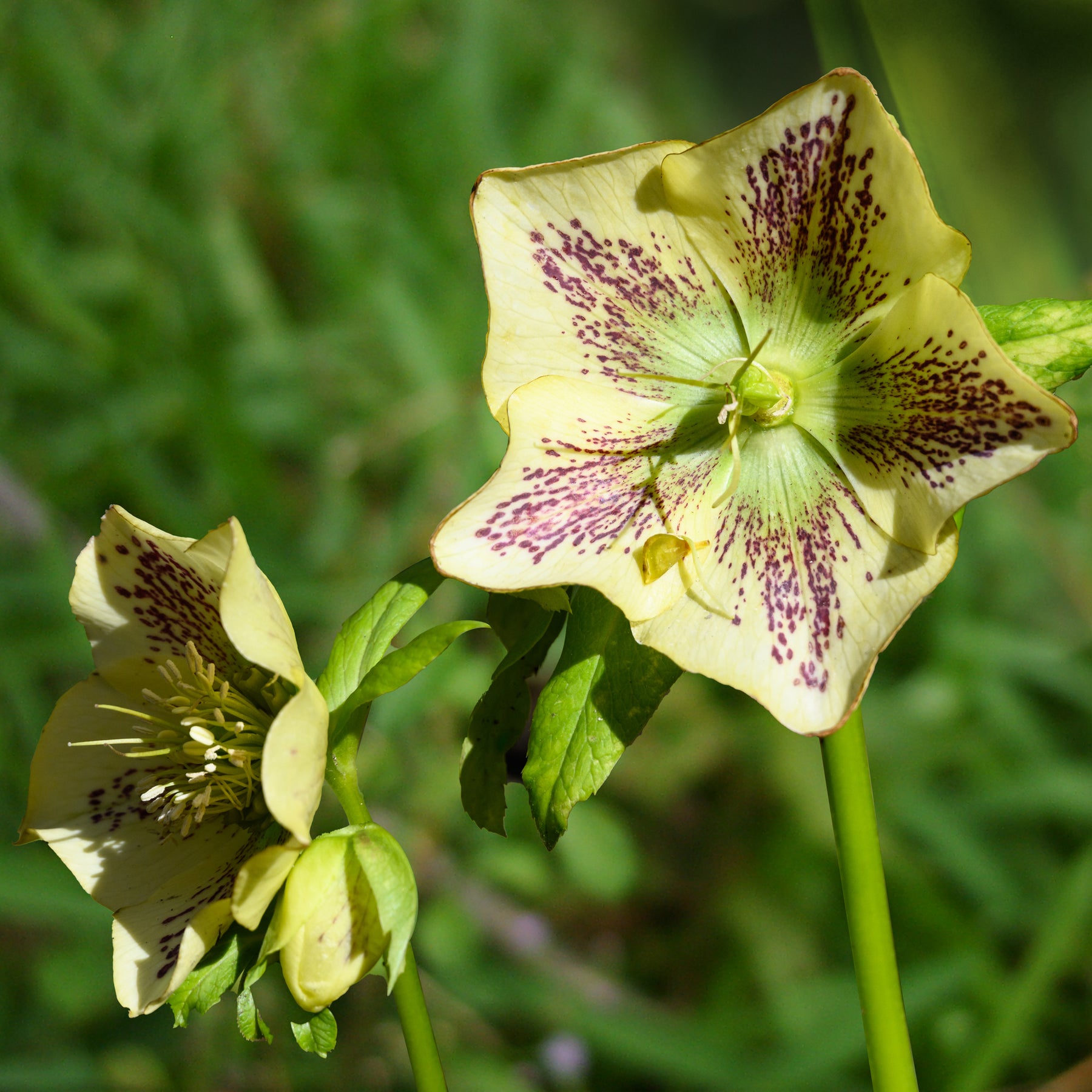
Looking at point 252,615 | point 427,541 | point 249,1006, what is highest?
point 252,615

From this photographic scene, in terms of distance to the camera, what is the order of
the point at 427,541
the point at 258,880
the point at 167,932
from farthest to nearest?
the point at 427,541 → the point at 167,932 → the point at 258,880

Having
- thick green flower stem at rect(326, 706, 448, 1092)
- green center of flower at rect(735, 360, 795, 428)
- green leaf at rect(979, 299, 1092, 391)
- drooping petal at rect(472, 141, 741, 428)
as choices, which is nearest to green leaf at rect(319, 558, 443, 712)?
thick green flower stem at rect(326, 706, 448, 1092)

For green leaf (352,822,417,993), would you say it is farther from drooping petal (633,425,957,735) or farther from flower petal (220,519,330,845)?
drooping petal (633,425,957,735)

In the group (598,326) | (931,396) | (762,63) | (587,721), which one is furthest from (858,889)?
(762,63)

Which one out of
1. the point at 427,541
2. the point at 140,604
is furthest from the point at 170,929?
the point at 427,541

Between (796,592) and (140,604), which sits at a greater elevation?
(140,604)

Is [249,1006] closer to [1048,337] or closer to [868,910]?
[868,910]

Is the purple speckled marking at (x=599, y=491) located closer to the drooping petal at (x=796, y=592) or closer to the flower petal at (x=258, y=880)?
the drooping petal at (x=796, y=592)
